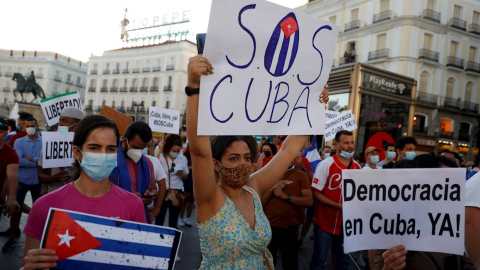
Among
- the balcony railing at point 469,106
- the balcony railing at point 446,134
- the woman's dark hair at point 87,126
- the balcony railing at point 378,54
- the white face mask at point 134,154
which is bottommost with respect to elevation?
the white face mask at point 134,154

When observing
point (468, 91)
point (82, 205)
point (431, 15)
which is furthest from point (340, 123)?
point (468, 91)

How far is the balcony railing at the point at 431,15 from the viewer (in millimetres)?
27141

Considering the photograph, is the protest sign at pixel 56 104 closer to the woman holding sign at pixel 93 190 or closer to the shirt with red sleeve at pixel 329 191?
the woman holding sign at pixel 93 190

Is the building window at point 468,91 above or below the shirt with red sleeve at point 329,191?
above

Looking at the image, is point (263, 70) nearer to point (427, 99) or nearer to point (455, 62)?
point (427, 99)

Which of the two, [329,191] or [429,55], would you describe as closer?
[329,191]

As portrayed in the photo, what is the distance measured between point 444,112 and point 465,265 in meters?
31.3

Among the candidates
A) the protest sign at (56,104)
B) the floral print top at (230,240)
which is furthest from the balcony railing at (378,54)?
the floral print top at (230,240)

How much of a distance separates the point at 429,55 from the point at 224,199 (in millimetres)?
30727

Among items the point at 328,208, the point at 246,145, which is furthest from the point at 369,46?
Result: the point at 246,145

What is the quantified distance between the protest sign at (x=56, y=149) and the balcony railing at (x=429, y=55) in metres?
28.9

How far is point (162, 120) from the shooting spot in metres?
7.68

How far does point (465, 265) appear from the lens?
1863 millimetres

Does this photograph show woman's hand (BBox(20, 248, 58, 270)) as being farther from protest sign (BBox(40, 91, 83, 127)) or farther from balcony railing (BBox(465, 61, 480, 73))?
balcony railing (BBox(465, 61, 480, 73))
